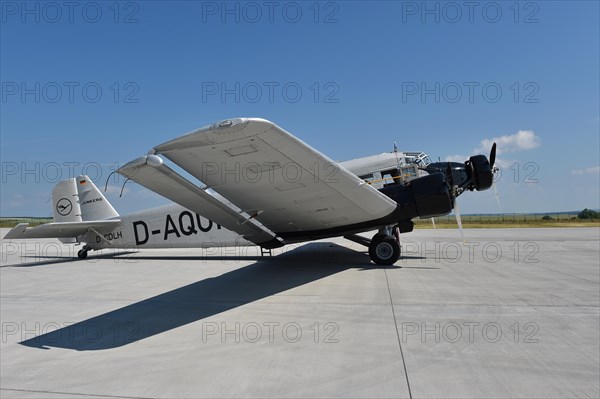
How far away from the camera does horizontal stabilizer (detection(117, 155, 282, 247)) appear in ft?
18.5

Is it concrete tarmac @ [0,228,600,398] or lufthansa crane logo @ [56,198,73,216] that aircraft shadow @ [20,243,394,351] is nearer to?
concrete tarmac @ [0,228,600,398]

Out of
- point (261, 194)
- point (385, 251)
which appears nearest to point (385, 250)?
point (385, 251)

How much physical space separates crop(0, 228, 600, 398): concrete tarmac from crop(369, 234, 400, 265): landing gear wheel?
1.09 metres

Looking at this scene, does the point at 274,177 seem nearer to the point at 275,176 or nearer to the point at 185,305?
the point at 275,176

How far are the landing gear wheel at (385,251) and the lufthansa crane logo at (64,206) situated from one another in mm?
12388

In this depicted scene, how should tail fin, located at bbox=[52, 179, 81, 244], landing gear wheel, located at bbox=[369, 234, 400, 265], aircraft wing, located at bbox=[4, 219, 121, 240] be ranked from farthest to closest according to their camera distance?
tail fin, located at bbox=[52, 179, 81, 244] < aircraft wing, located at bbox=[4, 219, 121, 240] < landing gear wheel, located at bbox=[369, 234, 400, 265]

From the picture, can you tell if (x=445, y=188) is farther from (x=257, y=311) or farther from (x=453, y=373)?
(x=453, y=373)

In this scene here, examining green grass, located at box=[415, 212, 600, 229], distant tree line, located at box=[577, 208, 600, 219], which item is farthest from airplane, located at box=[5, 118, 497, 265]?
distant tree line, located at box=[577, 208, 600, 219]

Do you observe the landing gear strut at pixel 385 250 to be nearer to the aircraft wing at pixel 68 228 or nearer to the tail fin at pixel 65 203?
the aircraft wing at pixel 68 228

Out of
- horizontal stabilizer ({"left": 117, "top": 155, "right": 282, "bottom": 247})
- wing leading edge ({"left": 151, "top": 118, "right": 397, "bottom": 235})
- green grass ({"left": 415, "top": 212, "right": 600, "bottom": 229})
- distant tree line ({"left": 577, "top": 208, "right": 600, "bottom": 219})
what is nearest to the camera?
wing leading edge ({"left": 151, "top": 118, "right": 397, "bottom": 235})

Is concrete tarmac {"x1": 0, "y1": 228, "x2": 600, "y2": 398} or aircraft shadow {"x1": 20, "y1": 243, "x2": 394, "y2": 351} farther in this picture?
aircraft shadow {"x1": 20, "y1": 243, "x2": 394, "y2": 351}

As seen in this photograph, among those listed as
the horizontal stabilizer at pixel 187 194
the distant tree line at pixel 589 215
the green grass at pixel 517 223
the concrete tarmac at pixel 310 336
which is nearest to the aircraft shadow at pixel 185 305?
the concrete tarmac at pixel 310 336

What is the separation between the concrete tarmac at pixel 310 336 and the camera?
309 centimetres

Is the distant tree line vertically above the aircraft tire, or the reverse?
the aircraft tire
